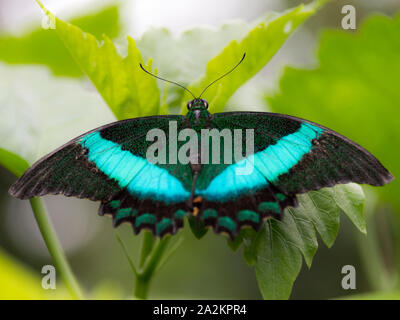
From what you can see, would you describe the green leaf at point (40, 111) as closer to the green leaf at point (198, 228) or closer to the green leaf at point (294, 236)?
the green leaf at point (198, 228)

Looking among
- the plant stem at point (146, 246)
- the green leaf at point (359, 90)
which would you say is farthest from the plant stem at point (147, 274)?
the green leaf at point (359, 90)

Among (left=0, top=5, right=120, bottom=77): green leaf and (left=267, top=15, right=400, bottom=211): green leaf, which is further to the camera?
(left=0, top=5, right=120, bottom=77): green leaf

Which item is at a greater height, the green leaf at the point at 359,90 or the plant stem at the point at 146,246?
the green leaf at the point at 359,90

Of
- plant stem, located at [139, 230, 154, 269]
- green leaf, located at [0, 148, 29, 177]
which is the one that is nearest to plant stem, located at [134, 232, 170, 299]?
plant stem, located at [139, 230, 154, 269]

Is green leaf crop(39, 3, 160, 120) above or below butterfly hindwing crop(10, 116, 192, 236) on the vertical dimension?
above

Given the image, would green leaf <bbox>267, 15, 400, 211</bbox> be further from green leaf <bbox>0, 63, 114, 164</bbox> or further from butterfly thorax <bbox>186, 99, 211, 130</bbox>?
green leaf <bbox>0, 63, 114, 164</bbox>
